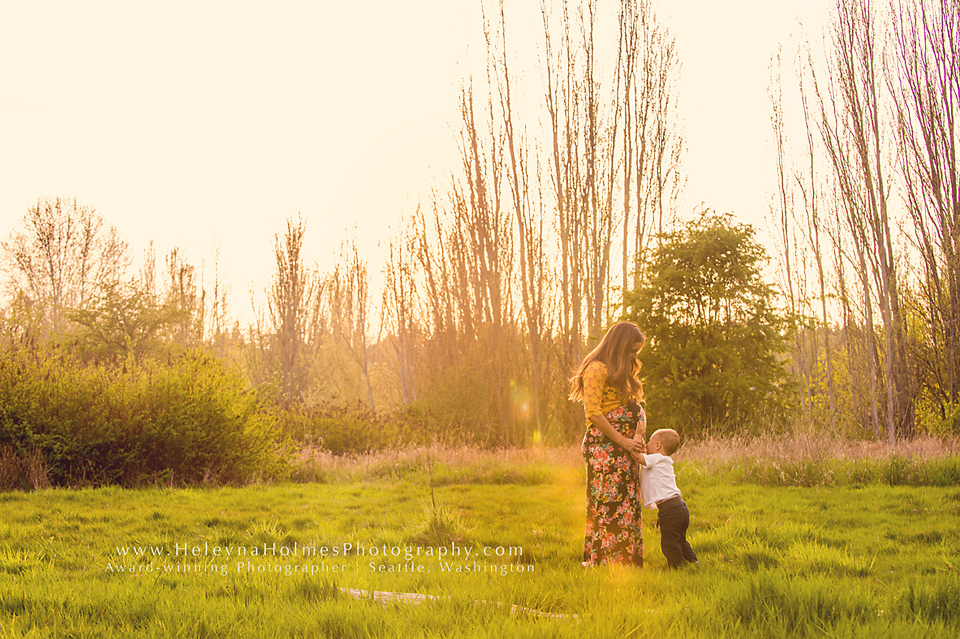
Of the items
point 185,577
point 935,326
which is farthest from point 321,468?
point 935,326

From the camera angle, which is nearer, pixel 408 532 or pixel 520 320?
pixel 408 532

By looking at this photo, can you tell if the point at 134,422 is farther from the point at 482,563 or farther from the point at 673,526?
Result: the point at 673,526

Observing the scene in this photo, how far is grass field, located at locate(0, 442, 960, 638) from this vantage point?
276cm

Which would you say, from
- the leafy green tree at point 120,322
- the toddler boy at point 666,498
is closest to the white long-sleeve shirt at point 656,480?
the toddler boy at point 666,498

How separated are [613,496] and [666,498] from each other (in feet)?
1.28

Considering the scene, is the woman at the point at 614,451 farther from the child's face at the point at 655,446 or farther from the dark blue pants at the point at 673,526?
the dark blue pants at the point at 673,526

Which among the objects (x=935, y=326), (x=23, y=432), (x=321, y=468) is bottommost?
(x=321, y=468)

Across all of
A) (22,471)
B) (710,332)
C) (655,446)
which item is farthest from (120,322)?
(655,446)

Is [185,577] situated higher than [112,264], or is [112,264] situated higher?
[112,264]

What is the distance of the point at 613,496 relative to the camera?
14.1 ft

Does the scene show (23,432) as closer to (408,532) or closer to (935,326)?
(408,532)

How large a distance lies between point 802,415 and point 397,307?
16.9 m

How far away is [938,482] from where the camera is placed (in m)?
7.58

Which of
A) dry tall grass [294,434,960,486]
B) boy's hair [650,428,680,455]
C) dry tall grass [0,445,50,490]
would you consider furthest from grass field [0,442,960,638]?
dry tall grass [0,445,50,490]
